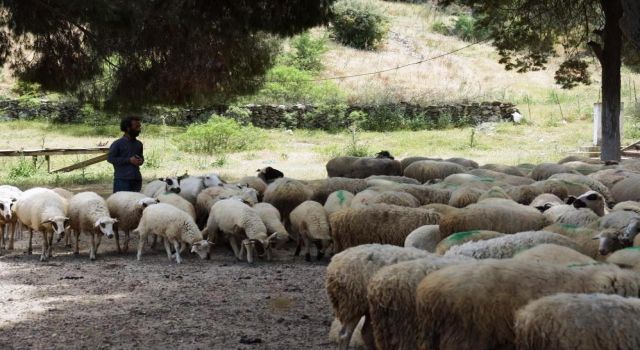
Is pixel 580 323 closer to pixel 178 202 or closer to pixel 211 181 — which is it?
pixel 178 202

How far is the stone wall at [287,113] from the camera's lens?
92.8 feet

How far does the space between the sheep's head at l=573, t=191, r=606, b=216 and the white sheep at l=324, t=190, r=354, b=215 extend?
2.88m

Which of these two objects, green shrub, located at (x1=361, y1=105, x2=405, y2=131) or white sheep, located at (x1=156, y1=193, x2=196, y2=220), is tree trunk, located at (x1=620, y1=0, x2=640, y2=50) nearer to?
white sheep, located at (x1=156, y1=193, x2=196, y2=220)

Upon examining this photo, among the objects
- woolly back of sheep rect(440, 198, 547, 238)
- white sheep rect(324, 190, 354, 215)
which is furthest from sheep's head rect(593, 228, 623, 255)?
white sheep rect(324, 190, 354, 215)

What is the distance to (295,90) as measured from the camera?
99.2 feet

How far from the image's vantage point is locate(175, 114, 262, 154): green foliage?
910 inches

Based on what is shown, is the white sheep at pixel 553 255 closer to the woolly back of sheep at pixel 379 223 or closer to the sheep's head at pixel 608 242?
the sheep's head at pixel 608 242

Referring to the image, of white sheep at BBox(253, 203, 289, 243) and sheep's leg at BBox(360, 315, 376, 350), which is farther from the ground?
white sheep at BBox(253, 203, 289, 243)

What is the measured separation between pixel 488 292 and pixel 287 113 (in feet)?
82.0

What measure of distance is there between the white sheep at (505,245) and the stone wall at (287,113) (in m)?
22.4

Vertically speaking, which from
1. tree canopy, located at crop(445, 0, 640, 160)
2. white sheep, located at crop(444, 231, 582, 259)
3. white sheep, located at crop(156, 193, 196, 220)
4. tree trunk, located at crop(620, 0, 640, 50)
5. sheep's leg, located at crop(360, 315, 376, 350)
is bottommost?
sheep's leg, located at crop(360, 315, 376, 350)

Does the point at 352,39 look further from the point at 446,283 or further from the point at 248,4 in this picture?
the point at 446,283

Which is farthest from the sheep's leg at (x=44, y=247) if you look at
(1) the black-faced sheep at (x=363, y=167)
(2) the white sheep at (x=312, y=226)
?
(1) the black-faced sheep at (x=363, y=167)

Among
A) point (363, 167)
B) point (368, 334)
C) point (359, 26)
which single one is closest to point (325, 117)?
point (363, 167)
